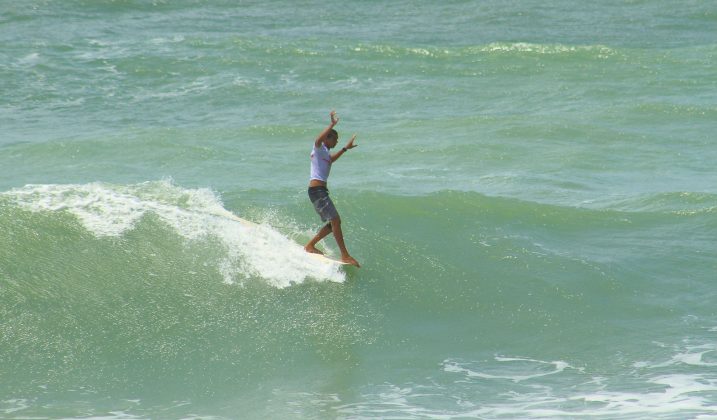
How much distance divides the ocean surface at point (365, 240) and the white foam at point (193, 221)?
0.11ft

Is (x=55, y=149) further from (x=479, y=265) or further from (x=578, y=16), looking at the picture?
(x=578, y=16)

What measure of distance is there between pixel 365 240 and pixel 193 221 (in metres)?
1.95

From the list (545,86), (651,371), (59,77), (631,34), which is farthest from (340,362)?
(631,34)

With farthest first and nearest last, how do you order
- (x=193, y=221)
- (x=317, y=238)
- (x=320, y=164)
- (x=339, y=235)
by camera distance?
(x=193, y=221)
(x=317, y=238)
(x=339, y=235)
(x=320, y=164)

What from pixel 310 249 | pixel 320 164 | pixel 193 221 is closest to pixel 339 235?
pixel 310 249

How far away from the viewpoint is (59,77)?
74.2 feet

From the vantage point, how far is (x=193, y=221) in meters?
11.6

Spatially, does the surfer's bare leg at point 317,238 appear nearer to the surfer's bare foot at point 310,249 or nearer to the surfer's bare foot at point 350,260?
the surfer's bare foot at point 310,249

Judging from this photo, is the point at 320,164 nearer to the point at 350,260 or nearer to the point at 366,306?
the point at 350,260

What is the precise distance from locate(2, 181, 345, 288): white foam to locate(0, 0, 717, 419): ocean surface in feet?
0.11

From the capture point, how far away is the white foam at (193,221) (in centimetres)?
1040

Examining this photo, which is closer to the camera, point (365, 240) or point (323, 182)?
point (323, 182)

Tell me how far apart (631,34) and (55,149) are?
16.0 metres

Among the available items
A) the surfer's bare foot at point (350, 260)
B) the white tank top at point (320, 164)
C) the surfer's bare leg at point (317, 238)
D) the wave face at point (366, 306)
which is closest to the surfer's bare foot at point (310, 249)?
the surfer's bare leg at point (317, 238)
